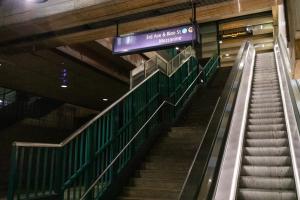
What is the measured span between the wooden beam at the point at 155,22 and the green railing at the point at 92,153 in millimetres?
1271

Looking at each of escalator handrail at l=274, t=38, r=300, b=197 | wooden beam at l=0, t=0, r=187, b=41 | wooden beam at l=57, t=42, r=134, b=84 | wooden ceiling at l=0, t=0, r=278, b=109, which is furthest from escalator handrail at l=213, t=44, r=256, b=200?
wooden beam at l=57, t=42, r=134, b=84

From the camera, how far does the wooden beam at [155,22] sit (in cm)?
680

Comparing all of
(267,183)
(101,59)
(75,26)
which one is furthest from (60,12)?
(267,183)

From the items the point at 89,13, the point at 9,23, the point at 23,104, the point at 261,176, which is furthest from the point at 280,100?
the point at 23,104

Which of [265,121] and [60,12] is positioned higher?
[60,12]

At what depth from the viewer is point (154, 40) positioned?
704cm

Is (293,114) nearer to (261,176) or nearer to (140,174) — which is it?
(261,176)

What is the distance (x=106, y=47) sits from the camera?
10.6 meters

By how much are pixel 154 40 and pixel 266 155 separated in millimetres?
3309

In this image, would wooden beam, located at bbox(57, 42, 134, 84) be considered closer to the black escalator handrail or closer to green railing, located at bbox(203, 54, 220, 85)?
green railing, located at bbox(203, 54, 220, 85)

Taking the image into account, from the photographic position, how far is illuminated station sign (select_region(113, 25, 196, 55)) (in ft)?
21.8

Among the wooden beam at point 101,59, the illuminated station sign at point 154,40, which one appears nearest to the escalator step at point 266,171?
the illuminated station sign at point 154,40

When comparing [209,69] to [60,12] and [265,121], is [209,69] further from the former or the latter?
[60,12]

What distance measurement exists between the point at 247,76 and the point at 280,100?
6.48ft
